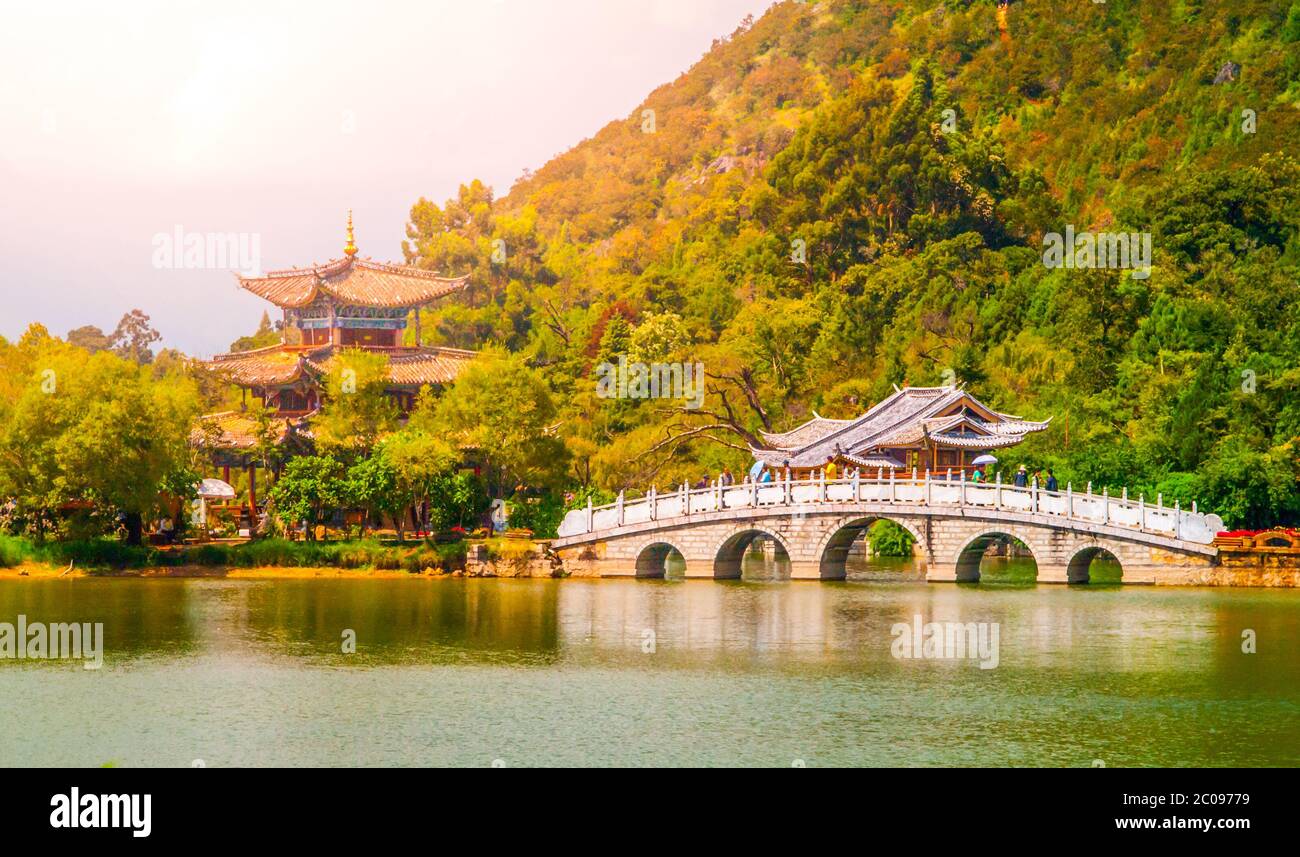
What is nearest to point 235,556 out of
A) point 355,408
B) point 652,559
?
point 355,408

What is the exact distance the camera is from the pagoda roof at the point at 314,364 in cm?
5488

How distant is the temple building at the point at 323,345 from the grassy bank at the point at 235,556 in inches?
→ 271

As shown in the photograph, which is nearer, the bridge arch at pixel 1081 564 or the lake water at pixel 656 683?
the lake water at pixel 656 683

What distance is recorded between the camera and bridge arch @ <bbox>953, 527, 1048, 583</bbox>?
4066cm

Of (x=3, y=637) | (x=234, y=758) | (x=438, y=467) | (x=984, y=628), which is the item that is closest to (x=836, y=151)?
(x=438, y=467)

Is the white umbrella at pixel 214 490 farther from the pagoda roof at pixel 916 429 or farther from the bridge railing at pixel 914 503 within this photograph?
the pagoda roof at pixel 916 429

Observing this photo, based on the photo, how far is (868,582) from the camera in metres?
42.8

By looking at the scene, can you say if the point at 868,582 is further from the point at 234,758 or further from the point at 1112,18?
the point at 1112,18

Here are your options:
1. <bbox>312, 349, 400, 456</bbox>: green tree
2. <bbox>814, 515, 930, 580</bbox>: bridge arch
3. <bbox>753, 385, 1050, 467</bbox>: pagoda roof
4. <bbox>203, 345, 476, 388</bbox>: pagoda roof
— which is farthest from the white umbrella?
<bbox>814, 515, 930, 580</bbox>: bridge arch

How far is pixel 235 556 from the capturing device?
45.1 meters

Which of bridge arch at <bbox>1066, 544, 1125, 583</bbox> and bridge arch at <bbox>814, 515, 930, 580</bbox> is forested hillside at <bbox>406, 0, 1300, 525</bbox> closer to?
bridge arch at <bbox>1066, 544, 1125, 583</bbox>

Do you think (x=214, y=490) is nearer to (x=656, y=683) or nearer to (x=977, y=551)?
(x=977, y=551)

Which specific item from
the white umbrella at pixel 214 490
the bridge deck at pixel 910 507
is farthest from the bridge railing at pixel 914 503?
the white umbrella at pixel 214 490
